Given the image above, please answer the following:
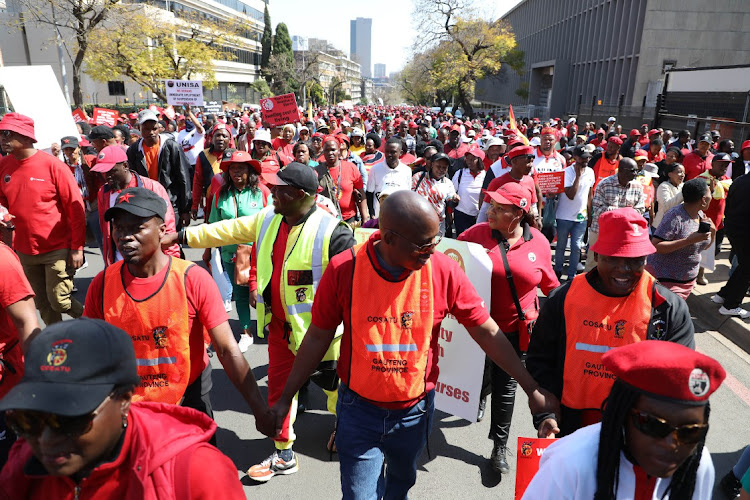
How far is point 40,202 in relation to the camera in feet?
15.5

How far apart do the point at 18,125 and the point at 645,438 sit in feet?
16.3

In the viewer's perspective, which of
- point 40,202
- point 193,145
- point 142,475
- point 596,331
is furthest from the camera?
point 193,145

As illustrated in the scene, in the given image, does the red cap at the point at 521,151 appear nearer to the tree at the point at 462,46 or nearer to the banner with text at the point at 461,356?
the banner with text at the point at 461,356

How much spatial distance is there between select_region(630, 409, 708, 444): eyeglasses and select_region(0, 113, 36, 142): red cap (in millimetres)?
4901

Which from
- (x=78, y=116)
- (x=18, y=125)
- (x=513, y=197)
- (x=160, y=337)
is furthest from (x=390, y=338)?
(x=78, y=116)

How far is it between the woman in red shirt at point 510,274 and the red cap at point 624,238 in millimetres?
950

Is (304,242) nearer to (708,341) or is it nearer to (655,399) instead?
(655,399)

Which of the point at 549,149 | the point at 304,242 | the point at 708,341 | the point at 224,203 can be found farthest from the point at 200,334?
the point at 549,149

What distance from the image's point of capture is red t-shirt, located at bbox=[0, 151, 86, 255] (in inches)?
184

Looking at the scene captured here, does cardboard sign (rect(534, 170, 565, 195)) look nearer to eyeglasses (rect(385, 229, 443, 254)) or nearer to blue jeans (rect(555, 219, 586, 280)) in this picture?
blue jeans (rect(555, 219, 586, 280))

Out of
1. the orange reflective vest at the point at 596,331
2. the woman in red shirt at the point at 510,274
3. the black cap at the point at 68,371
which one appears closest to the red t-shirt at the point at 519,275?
the woman in red shirt at the point at 510,274

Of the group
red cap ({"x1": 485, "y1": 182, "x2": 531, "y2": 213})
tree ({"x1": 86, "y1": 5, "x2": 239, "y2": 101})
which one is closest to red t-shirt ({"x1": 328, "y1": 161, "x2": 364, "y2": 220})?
red cap ({"x1": 485, "y1": 182, "x2": 531, "y2": 213})

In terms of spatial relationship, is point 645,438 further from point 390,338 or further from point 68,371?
point 68,371

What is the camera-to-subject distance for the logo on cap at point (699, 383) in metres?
1.52
